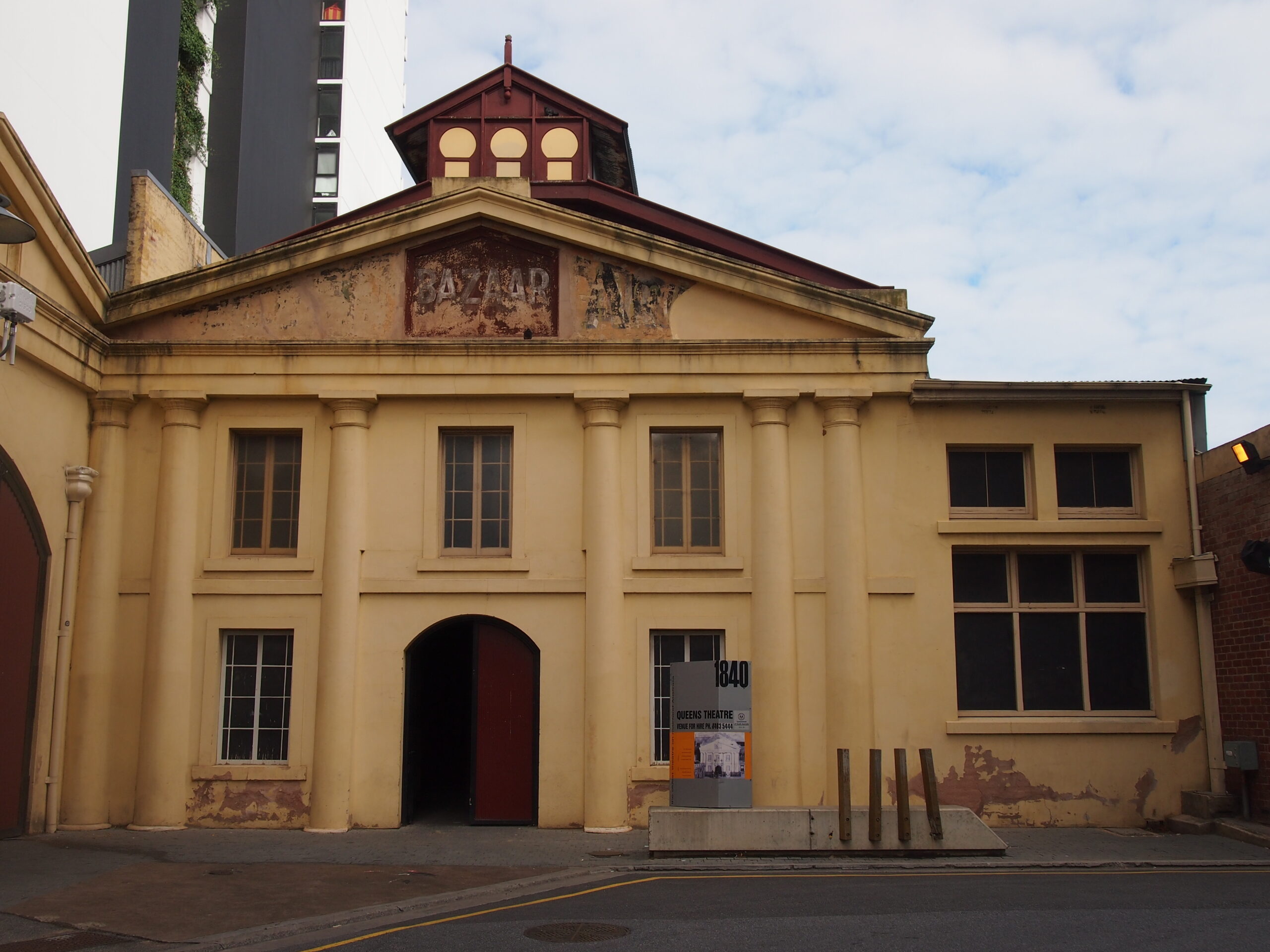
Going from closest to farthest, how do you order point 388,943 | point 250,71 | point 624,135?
point 388,943 → point 624,135 → point 250,71

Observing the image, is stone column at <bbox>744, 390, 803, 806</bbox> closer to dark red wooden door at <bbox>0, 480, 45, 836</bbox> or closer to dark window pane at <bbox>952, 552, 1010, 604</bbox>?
dark window pane at <bbox>952, 552, 1010, 604</bbox>

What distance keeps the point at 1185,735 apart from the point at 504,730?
9.25m

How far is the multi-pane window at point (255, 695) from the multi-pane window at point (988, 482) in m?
9.67

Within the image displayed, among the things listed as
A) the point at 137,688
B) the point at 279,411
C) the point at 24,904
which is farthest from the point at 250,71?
the point at 24,904

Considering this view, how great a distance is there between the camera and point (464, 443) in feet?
56.4

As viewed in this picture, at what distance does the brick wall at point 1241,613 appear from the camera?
15.1 metres

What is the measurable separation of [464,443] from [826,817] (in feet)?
23.9

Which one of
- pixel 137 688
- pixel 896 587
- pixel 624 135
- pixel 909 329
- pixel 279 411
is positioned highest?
pixel 624 135

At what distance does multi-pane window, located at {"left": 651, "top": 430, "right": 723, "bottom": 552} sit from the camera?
1694cm

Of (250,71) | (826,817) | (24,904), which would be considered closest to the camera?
(24,904)

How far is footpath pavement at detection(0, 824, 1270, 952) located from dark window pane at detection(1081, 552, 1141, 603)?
321 cm

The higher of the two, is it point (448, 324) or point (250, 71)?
point (250, 71)

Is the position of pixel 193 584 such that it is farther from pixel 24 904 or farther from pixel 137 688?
pixel 24 904

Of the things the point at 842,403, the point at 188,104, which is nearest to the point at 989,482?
the point at 842,403
